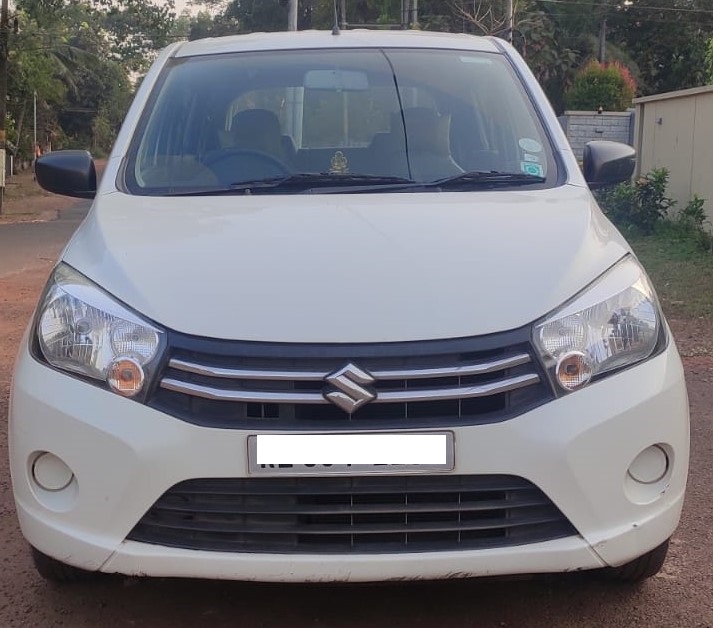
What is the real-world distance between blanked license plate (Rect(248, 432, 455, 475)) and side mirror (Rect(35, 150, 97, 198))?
179 centimetres

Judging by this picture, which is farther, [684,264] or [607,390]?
[684,264]

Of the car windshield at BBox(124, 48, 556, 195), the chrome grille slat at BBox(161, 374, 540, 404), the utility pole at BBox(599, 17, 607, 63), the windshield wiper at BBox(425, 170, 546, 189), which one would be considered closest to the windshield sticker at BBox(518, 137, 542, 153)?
the car windshield at BBox(124, 48, 556, 195)

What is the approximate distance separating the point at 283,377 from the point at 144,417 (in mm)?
357

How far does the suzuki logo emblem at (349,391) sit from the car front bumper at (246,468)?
231mm

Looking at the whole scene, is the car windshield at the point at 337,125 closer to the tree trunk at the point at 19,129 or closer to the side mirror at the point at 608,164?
the side mirror at the point at 608,164

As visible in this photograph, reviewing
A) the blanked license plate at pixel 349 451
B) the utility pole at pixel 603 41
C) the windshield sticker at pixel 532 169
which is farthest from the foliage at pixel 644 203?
the utility pole at pixel 603 41

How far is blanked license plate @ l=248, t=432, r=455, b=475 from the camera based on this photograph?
2.27 meters

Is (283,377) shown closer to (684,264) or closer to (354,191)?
(354,191)

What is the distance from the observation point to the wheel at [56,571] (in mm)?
2785

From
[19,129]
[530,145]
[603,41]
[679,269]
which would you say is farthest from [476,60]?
[603,41]

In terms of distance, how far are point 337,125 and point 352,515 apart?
1.79 m

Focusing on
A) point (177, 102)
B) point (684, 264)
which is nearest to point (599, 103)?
point (684, 264)

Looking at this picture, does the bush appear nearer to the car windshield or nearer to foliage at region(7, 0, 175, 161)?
foliage at region(7, 0, 175, 161)

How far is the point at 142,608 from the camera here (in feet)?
9.52
